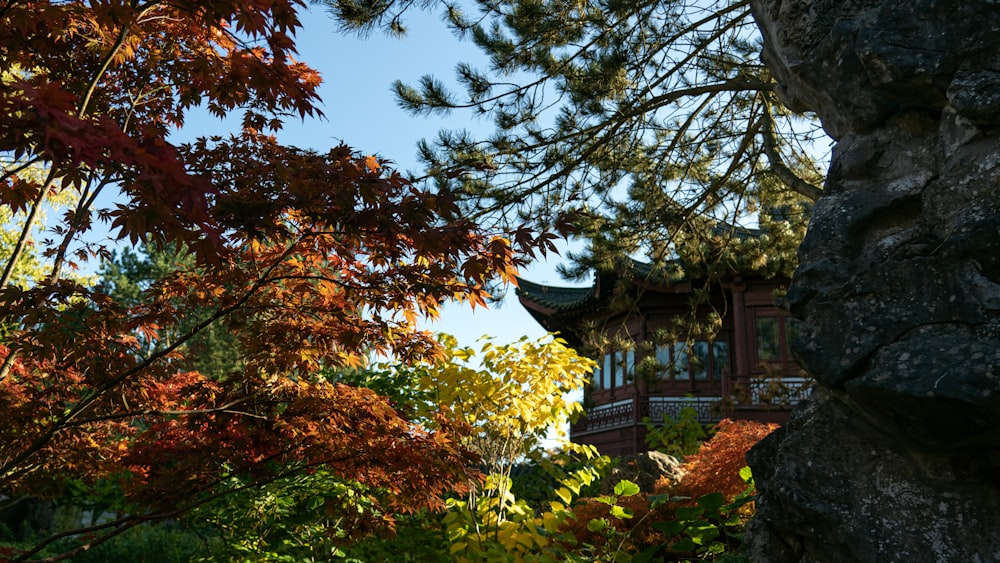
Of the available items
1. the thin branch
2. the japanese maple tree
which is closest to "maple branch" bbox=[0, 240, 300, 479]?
the japanese maple tree

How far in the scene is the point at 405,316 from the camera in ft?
14.1

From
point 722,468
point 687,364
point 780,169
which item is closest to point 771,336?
point 687,364

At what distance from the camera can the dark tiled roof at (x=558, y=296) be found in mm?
15478

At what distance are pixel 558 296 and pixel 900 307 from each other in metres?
15.0

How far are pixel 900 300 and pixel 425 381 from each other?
13.4 ft

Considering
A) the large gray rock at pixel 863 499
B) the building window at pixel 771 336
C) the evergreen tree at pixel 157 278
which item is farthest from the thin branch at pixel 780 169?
the evergreen tree at pixel 157 278

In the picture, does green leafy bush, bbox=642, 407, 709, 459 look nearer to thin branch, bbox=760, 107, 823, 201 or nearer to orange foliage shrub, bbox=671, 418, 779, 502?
orange foliage shrub, bbox=671, 418, 779, 502

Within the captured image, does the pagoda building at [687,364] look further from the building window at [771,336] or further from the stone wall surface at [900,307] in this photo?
the stone wall surface at [900,307]

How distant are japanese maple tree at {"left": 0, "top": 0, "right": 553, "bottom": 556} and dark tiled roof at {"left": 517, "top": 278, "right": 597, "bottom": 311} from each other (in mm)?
10589

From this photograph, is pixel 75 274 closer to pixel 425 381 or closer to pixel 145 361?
pixel 425 381

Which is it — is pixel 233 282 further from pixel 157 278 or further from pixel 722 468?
pixel 157 278

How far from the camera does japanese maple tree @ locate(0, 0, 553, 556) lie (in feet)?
10.7

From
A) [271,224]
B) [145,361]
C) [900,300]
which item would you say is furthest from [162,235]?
[900,300]

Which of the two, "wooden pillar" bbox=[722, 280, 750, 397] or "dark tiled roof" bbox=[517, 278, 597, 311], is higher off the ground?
"dark tiled roof" bbox=[517, 278, 597, 311]
